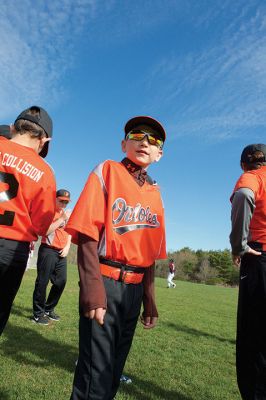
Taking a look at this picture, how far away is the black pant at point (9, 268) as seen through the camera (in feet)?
9.46

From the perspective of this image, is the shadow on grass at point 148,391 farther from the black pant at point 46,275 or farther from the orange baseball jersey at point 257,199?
the black pant at point 46,275

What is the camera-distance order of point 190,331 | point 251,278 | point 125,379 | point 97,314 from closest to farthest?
1. point 97,314
2. point 251,278
3. point 125,379
4. point 190,331

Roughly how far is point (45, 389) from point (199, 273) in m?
88.9

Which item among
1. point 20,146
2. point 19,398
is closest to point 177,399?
point 19,398

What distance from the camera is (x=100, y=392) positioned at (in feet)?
7.66

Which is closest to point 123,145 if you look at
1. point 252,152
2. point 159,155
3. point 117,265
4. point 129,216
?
point 159,155

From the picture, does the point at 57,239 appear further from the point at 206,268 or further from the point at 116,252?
the point at 206,268

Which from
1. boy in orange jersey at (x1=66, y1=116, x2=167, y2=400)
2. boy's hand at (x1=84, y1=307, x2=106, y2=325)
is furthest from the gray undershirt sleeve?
boy's hand at (x1=84, y1=307, x2=106, y2=325)

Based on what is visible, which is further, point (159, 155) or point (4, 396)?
point (4, 396)

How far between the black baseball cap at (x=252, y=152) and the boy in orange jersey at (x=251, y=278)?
29 cm

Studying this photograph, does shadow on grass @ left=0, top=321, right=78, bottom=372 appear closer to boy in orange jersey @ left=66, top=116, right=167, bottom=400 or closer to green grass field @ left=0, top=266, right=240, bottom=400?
green grass field @ left=0, top=266, right=240, bottom=400

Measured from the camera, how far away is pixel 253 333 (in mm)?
3393

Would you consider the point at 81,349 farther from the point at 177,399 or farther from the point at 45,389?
the point at 177,399

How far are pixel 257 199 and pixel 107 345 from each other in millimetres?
2118
